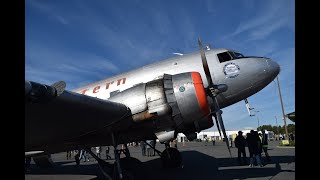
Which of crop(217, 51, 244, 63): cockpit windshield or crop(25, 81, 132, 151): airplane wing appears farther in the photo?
crop(217, 51, 244, 63): cockpit windshield

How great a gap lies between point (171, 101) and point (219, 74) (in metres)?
3.48

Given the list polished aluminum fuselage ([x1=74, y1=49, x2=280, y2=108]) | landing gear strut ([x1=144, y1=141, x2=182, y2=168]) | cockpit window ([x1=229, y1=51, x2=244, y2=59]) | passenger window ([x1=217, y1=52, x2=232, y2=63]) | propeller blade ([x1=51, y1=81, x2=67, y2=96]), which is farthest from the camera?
landing gear strut ([x1=144, y1=141, x2=182, y2=168])

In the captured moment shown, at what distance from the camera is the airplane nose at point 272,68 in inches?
463

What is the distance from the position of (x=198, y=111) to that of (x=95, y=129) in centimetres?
362

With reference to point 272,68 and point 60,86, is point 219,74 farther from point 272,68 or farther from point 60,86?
point 60,86

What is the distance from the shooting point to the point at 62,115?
7133 mm

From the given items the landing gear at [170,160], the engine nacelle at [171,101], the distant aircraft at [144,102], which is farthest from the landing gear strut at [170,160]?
the engine nacelle at [171,101]

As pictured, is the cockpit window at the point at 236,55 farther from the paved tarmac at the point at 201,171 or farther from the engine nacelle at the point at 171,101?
the paved tarmac at the point at 201,171

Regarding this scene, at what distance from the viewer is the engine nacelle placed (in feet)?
29.8

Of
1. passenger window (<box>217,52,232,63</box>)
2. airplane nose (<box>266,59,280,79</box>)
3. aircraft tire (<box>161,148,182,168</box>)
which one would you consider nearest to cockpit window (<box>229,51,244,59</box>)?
passenger window (<box>217,52,232,63</box>)

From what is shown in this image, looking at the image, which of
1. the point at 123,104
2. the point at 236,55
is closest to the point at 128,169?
the point at 123,104

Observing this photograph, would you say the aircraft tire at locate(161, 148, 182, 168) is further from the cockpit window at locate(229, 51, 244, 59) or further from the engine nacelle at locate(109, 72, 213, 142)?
the cockpit window at locate(229, 51, 244, 59)
